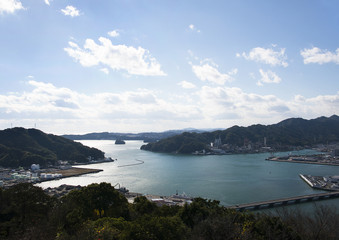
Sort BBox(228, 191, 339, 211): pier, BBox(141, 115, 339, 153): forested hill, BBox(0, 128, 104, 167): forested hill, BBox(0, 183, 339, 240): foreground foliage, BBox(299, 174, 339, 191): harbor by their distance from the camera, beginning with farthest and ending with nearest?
BBox(141, 115, 339, 153): forested hill, BBox(0, 128, 104, 167): forested hill, BBox(299, 174, 339, 191): harbor, BBox(228, 191, 339, 211): pier, BBox(0, 183, 339, 240): foreground foliage

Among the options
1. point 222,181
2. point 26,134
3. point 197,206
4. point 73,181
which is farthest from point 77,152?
point 197,206

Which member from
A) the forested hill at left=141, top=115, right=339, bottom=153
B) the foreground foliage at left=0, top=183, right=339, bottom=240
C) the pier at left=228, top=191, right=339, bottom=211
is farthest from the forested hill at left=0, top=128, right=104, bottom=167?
the pier at left=228, top=191, right=339, bottom=211

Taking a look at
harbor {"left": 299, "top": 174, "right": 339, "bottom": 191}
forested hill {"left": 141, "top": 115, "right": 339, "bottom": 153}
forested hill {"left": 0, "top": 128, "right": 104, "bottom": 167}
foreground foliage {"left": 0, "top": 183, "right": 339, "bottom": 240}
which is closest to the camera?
foreground foliage {"left": 0, "top": 183, "right": 339, "bottom": 240}

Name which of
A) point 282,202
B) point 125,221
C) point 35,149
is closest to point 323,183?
point 282,202

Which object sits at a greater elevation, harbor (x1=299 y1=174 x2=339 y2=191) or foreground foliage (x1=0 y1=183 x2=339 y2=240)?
foreground foliage (x1=0 y1=183 x2=339 y2=240)

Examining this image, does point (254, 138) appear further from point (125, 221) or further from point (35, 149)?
point (125, 221)

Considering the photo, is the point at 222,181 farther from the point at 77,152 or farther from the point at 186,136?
the point at 186,136

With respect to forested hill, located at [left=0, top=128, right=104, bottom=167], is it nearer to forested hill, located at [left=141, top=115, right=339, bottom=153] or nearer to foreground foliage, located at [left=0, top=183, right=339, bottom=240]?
forested hill, located at [left=141, top=115, right=339, bottom=153]
